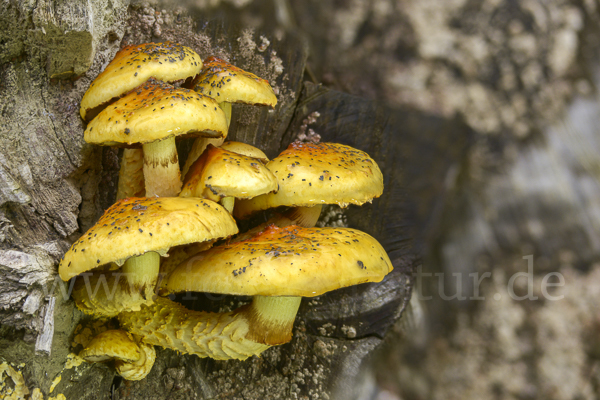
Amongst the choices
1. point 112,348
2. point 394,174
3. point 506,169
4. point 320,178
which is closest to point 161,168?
point 320,178

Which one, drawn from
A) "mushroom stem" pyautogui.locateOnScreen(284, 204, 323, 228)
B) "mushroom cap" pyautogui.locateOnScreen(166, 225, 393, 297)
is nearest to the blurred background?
"mushroom cap" pyautogui.locateOnScreen(166, 225, 393, 297)

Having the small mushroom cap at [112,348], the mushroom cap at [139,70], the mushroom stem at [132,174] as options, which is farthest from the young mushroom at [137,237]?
the mushroom cap at [139,70]

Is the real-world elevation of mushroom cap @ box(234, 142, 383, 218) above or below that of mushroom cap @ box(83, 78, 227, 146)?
below

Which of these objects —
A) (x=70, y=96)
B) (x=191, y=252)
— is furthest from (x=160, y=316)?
(x=70, y=96)

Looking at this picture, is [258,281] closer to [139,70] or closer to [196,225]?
[196,225]

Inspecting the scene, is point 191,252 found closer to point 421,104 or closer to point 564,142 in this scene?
point 421,104

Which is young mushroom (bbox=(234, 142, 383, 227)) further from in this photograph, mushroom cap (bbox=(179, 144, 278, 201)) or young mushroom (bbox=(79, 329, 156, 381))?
young mushroom (bbox=(79, 329, 156, 381))
